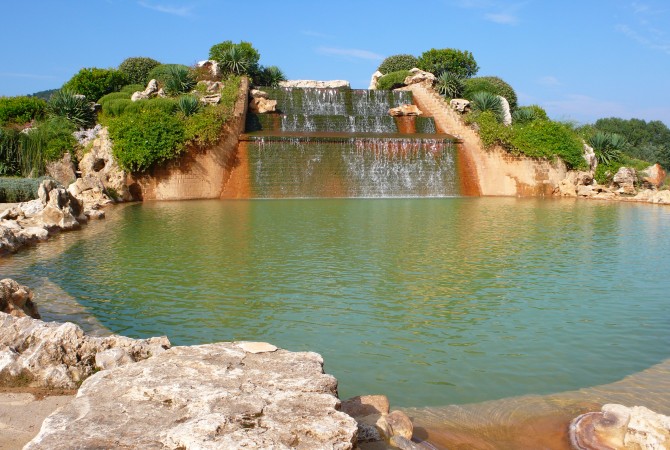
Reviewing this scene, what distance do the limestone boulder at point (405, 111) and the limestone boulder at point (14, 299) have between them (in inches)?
868

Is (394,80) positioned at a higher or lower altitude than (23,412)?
higher

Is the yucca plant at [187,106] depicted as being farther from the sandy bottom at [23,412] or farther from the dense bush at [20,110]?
the sandy bottom at [23,412]

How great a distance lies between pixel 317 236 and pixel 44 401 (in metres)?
8.50

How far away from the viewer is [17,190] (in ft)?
57.9

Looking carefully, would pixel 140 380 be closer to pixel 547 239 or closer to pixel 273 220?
pixel 547 239

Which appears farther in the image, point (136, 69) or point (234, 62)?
point (136, 69)

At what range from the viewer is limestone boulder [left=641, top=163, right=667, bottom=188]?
2630 centimetres

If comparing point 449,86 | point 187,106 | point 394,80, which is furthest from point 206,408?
point 394,80

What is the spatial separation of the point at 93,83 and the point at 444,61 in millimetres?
18916

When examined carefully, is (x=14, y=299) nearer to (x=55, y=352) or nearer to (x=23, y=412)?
(x=55, y=352)

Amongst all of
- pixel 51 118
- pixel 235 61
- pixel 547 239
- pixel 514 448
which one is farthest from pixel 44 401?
pixel 235 61

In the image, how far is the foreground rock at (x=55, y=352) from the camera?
4.02 meters

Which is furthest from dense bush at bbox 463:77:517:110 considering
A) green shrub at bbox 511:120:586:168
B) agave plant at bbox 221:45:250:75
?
agave plant at bbox 221:45:250:75

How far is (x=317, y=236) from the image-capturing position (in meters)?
12.1
